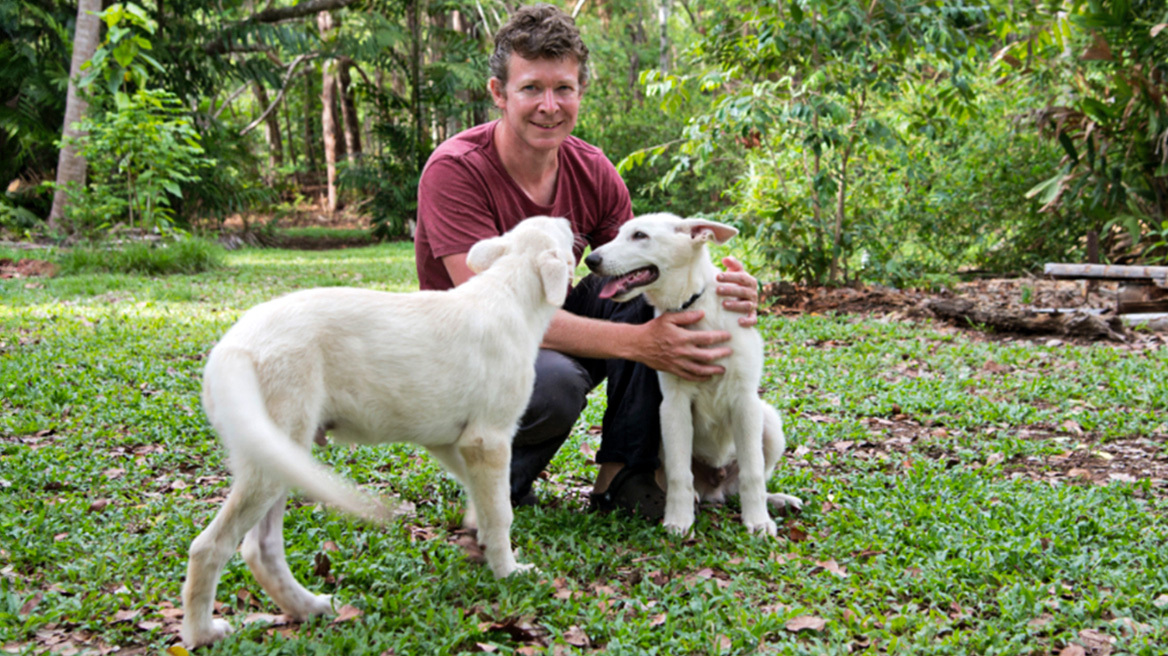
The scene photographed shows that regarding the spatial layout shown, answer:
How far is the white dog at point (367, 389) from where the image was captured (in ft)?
7.39

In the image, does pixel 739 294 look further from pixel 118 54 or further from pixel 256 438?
pixel 118 54

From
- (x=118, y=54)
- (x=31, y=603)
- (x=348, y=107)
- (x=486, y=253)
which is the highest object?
(x=348, y=107)

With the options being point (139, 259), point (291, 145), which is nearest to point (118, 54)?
point (139, 259)

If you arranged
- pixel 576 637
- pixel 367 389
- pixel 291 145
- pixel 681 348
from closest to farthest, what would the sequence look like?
pixel 367 389 < pixel 576 637 < pixel 681 348 < pixel 291 145

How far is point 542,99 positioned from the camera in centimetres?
355

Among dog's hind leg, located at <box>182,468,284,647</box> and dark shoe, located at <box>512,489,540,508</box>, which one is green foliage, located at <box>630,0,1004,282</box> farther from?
dog's hind leg, located at <box>182,468,284,647</box>

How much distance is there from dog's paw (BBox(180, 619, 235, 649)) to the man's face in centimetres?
221

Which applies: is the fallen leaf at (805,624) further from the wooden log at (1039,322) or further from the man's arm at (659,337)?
the wooden log at (1039,322)

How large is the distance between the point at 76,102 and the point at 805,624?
1374 cm

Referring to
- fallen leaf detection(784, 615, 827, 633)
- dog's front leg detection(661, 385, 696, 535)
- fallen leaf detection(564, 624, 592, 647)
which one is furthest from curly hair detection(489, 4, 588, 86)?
fallen leaf detection(784, 615, 827, 633)

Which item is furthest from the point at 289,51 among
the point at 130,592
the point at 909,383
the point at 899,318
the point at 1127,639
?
the point at 1127,639

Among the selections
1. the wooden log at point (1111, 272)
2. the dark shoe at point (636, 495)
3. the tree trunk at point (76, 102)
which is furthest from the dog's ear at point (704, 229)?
the tree trunk at point (76, 102)

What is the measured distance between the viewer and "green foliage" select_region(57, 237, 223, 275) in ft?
35.8

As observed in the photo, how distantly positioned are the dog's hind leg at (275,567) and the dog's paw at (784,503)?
2.02 metres
